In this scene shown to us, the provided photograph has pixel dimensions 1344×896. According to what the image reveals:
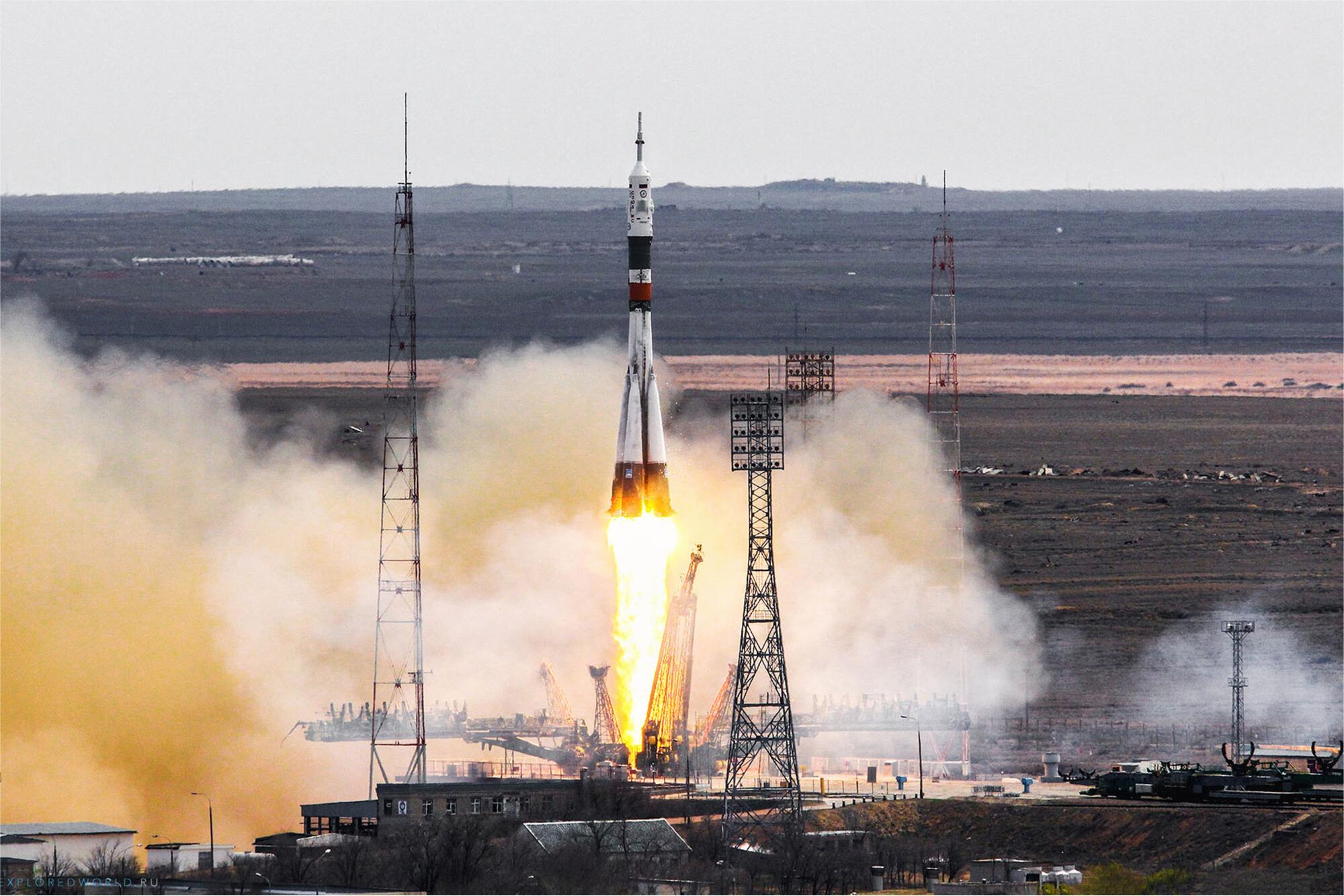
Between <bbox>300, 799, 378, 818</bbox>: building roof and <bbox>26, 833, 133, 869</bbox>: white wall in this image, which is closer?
<bbox>26, 833, 133, 869</bbox>: white wall

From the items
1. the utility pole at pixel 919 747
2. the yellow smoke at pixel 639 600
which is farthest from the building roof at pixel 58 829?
the utility pole at pixel 919 747

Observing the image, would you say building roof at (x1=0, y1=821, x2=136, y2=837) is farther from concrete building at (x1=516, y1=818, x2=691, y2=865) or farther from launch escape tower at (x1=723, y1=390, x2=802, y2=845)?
launch escape tower at (x1=723, y1=390, x2=802, y2=845)

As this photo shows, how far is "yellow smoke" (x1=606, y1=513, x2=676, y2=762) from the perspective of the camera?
61.4 m

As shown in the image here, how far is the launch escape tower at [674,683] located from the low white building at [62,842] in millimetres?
11572

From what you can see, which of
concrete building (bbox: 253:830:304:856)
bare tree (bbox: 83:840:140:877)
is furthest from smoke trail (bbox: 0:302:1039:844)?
bare tree (bbox: 83:840:140:877)

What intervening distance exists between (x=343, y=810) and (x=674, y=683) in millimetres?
8884

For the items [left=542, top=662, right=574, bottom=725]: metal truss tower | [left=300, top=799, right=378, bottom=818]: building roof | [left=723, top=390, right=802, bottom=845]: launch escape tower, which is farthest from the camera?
[left=542, top=662, right=574, bottom=725]: metal truss tower

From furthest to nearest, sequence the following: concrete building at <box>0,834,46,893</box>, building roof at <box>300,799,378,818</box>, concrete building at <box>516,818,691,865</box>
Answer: building roof at <box>300,799,378,818</box>, concrete building at <box>516,818,691,865</box>, concrete building at <box>0,834,46,893</box>

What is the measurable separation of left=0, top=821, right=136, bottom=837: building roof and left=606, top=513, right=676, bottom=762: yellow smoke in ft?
41.4

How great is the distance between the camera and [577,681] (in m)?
64.6

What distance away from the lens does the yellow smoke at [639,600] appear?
6141 centimetres

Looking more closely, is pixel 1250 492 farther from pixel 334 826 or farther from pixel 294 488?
pixel 334 826

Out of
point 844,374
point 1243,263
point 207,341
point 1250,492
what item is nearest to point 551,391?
point 1250,492

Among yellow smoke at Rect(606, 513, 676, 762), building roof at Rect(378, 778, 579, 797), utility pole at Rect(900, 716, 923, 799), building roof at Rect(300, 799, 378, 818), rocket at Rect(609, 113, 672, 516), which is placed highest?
rocket at Rect(609, 113, 672, 516)
